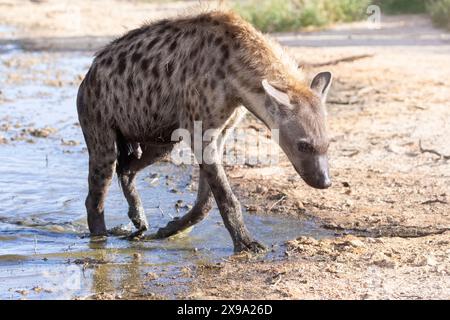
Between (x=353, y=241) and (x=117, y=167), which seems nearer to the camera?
(x=353, y=241)

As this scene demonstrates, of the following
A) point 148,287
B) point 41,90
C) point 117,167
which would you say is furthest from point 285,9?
point 148,287

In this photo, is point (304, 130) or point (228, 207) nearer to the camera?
point (304, 130)

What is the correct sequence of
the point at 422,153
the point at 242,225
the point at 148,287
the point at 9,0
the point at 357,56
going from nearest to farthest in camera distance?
the point at 148,287, the point at 242,225, the point at 422,153, the point at 357,56, the point at 9,0

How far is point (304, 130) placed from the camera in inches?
213

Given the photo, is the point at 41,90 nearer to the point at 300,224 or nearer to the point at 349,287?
the point at 300,224

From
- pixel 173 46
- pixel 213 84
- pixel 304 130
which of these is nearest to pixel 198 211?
pixel 213 84

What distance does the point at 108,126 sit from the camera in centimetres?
651

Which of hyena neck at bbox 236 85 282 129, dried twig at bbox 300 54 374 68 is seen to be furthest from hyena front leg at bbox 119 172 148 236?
dried twig at bbox 300 54 374 68

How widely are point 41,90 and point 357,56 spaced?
4364 mm

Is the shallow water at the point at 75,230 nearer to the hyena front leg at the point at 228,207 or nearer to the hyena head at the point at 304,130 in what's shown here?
the hyena front leg at the point at 228,207

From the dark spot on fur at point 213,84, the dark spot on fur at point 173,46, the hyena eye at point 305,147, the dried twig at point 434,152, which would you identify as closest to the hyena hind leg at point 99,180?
the dark spot on fur at point 173,46

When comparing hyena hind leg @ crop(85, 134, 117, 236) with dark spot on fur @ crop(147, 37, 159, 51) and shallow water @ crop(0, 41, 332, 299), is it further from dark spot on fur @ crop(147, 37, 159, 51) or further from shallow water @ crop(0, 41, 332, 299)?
dark spot on fur @ crop(147, 37, 159, 51)

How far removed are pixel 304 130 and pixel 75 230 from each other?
2317 mm

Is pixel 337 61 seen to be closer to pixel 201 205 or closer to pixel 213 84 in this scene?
pixel 201 205
